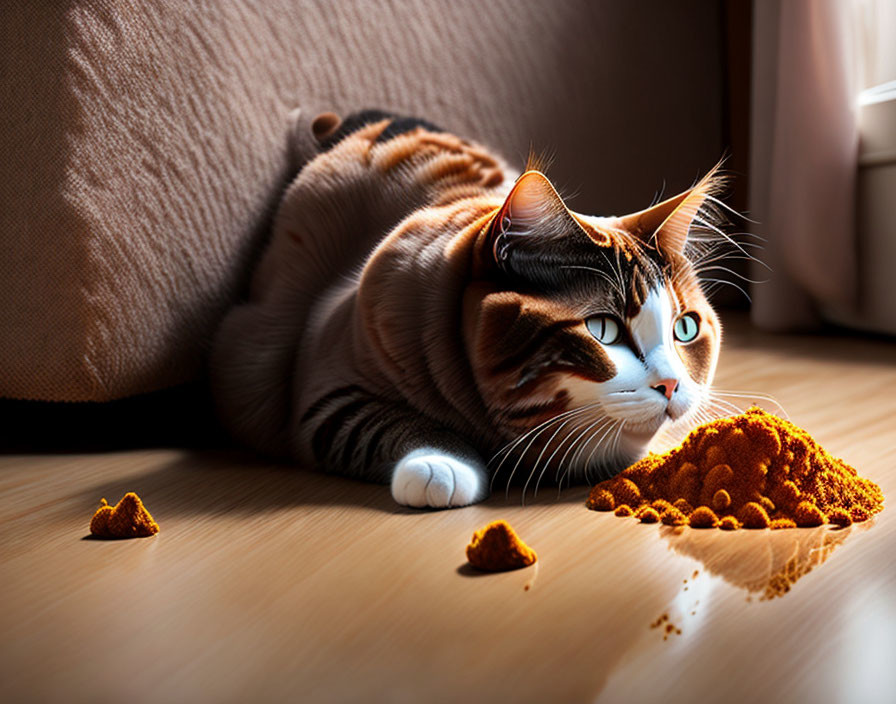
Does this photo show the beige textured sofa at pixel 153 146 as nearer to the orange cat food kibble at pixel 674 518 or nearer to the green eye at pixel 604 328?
the green eye at pixel 604 328

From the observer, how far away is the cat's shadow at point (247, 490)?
0.98 meters

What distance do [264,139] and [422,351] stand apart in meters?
0.56

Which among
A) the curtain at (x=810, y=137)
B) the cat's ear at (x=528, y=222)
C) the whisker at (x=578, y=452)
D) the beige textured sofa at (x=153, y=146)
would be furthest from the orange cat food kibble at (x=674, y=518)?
the curtain at (x=810, y=137)

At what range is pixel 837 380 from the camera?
154cm

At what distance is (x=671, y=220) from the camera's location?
39.6 inches

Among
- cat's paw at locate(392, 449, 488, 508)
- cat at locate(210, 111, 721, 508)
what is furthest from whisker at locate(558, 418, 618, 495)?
cat's paw at locate(392, 449, 488, 508)

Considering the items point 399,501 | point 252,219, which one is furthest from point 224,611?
point 252,219

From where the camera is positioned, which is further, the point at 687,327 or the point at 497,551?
the point at 687,327

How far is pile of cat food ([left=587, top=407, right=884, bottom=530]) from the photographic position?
0.86 meters

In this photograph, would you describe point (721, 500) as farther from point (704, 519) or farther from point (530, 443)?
point (530, 443)

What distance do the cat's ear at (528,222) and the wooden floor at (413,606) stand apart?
25cm

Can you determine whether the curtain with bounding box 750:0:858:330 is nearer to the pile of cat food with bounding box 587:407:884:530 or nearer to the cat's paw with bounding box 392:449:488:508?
the pile of cat food with bounding box 587:407:884:530

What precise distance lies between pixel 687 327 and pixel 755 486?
0.20 meters

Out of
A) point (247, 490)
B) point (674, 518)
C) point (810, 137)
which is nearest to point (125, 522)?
point (247, 490)
